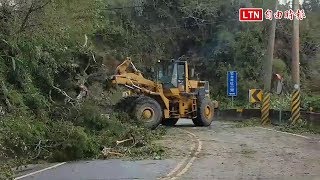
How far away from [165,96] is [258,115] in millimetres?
7422

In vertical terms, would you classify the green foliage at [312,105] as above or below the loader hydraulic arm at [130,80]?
below

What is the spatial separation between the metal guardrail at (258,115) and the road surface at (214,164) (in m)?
5.14

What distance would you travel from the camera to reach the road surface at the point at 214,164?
35.4 feet

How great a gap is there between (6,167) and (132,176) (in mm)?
2533

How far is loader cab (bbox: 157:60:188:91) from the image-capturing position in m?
23.3

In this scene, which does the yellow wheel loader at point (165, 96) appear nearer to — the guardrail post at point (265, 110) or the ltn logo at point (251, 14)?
the guardrail post at point (265, 110)

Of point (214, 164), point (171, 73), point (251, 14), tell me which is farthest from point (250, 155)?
point (251, 14)

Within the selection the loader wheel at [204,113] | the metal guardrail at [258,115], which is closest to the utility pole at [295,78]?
the metal guardrail at [258,115]

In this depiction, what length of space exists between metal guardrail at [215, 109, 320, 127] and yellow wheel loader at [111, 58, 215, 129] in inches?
125

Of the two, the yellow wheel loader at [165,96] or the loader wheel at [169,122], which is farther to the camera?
the loader wheel at [169,122]

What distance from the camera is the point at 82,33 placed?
19953mm

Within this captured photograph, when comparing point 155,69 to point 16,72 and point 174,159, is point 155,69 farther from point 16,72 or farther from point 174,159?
point 174,159

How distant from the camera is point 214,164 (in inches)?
483

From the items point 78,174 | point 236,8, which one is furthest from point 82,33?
point 236,8
